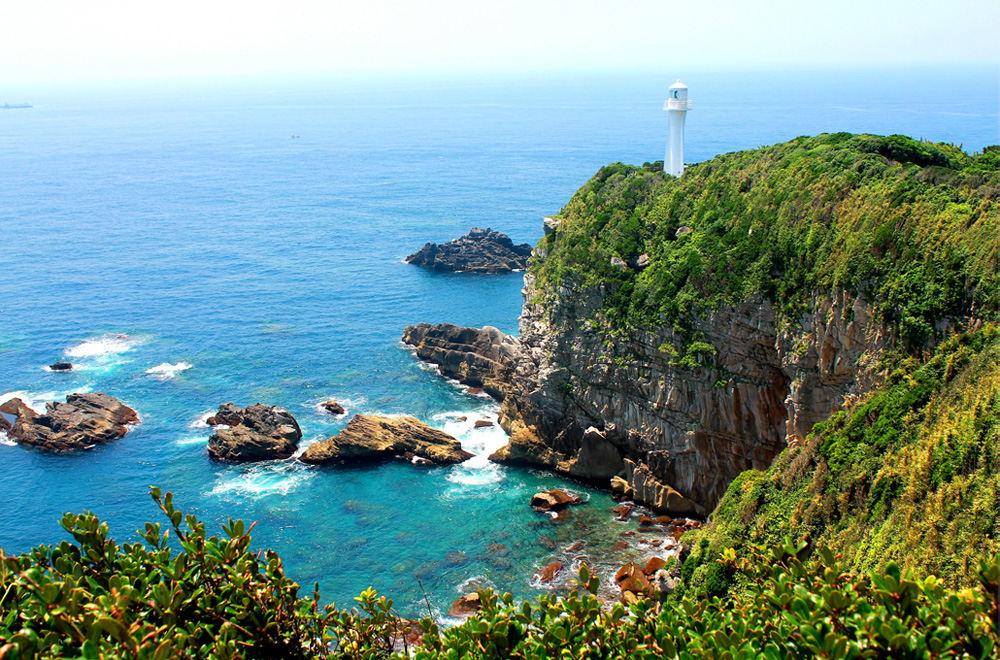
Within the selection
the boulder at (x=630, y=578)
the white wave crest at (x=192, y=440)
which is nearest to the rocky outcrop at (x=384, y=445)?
the white wave crest at (x=192, y=440)

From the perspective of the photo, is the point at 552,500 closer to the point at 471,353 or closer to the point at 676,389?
the point at 676,389

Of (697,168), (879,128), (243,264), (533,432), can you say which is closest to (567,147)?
(879,128)

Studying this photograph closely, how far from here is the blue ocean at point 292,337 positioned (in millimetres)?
44031

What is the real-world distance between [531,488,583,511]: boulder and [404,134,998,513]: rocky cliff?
320 cm

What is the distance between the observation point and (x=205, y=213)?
123 metres

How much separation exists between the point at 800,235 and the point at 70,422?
50.7m

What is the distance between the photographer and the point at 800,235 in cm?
4141

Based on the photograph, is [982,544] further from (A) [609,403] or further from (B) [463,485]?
(B) [463,485]

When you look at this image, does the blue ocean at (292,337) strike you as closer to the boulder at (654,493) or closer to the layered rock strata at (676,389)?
the boulder at (654,493)

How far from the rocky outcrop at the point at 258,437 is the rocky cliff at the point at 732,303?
1493 cm

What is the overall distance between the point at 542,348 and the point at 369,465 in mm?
14192

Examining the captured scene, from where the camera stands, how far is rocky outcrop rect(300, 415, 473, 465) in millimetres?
52062

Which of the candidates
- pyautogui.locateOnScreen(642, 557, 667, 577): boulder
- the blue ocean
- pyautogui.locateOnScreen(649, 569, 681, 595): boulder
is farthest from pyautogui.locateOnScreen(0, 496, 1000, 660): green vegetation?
the blue ocean

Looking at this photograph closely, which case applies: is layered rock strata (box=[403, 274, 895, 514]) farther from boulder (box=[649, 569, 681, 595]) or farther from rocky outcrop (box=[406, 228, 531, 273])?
rocky outcrop (box=[406, 228, 531, 273])
